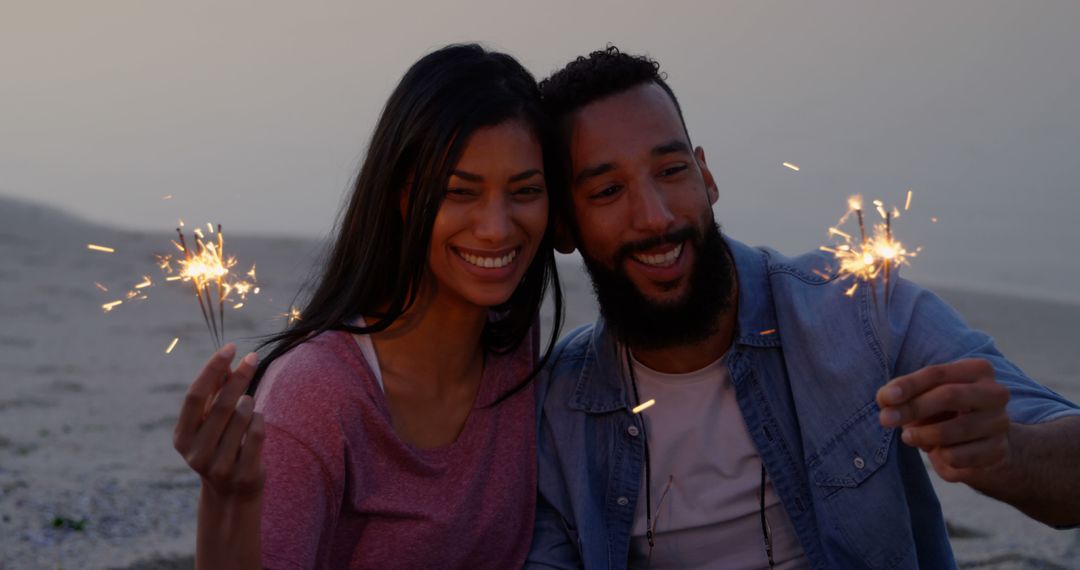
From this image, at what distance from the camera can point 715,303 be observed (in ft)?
11.9

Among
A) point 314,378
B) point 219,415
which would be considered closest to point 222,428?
point 219,415

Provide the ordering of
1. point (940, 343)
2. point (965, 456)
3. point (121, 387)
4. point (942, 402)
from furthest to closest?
point (121, 387) → point (940, 343) → point (965, 456) → point (942, 402)

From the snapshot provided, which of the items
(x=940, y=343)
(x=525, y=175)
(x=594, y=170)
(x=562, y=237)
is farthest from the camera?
(x=562, y=237)

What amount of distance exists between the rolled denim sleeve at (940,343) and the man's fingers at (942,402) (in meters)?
0.72

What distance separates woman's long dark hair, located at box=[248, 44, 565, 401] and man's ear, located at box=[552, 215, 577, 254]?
211 mm

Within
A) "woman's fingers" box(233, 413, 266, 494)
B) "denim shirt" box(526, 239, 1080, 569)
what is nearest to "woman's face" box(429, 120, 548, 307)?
"denim shirt" box(526, 239, 1080, 569)

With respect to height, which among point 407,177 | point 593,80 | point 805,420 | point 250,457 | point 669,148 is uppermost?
point 593,80

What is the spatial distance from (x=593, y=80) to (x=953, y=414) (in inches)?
69.8

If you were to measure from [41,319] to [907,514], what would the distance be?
8.61 meters

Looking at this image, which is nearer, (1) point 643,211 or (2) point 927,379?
(2) point 927,379

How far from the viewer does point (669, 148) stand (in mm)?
3586

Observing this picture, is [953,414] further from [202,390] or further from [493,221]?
[202,390]

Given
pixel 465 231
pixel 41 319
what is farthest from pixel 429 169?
pixel 41 319

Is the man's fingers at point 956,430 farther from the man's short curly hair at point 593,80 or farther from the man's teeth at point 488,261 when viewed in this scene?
the man's short curly hair at point 593,80
